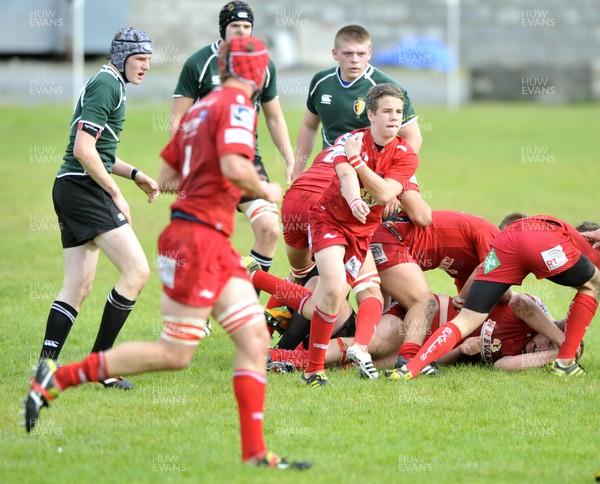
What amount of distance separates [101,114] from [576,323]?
378 cm

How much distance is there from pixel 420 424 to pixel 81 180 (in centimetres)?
291

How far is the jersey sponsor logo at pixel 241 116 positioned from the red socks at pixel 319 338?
2.24 m

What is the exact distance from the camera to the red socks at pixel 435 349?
7.16 metres

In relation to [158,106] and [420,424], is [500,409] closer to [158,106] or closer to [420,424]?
[420,424]

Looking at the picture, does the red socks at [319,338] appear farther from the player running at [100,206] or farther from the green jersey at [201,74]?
the green jersey at [201,74]

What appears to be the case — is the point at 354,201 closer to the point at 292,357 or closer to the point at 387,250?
the point at 387,250

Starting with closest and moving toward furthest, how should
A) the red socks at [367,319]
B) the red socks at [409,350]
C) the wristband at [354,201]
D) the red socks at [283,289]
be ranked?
the wristband at [354,201]
the red socks at [367,319]
the red socks at [409,350]
the red socks at [283,289]

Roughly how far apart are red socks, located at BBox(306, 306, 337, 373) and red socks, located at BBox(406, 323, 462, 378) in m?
0.68

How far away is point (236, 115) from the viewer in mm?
4961

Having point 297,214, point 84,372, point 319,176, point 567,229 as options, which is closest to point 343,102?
point 319,176

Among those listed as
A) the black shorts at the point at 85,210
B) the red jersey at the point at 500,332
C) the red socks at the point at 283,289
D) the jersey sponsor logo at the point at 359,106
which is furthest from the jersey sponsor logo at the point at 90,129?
the red jersey at the point at 500,332

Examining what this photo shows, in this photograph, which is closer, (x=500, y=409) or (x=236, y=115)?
(x=236, y=115)

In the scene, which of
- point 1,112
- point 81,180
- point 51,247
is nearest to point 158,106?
point 1,112

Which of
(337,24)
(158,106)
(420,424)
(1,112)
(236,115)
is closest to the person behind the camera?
(236,115)
